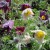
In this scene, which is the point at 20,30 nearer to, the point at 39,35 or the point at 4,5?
the point at 39,35

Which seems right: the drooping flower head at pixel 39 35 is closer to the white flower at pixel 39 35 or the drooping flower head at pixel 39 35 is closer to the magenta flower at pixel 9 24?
the white flower at pixel 39 35

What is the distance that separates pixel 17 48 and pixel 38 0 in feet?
2.46

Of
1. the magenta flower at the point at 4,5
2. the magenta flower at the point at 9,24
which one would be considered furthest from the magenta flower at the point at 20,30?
the magenta flower at the point at 4,5

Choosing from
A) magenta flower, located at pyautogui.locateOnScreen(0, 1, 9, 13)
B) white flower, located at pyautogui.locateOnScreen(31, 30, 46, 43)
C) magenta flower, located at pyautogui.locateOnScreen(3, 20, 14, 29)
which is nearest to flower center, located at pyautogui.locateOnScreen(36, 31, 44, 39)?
white flower, located at pyautogui.locateOnScreen(31, 30, 46, 43)

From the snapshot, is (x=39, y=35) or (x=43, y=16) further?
Answer: (x=43, y=16)

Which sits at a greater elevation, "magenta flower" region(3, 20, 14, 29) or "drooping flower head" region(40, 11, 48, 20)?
"magenta flower" region(3, 20, 14, 29)

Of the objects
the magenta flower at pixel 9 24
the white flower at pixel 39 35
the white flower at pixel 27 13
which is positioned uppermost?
the white flower at pixel 27 13

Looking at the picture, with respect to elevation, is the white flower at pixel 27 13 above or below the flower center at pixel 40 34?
above

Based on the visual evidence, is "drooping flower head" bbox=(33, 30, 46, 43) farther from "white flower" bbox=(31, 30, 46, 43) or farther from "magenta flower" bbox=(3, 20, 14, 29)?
"magenta flower" bbox=(3, 20, 14, 29)

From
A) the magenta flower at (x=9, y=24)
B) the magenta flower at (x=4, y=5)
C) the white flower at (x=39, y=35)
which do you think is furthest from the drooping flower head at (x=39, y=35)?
the magenta flower at (x=4, y=5)

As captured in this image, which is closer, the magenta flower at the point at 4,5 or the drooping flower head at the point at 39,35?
the drooping flower head at the point at 39,35

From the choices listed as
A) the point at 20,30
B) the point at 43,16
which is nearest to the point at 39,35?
the point at 20,30

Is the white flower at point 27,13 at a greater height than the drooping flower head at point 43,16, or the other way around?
the white flower at point 27,13

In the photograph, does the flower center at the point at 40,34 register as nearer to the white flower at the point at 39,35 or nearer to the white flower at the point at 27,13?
the white flower at the point at 39,35
